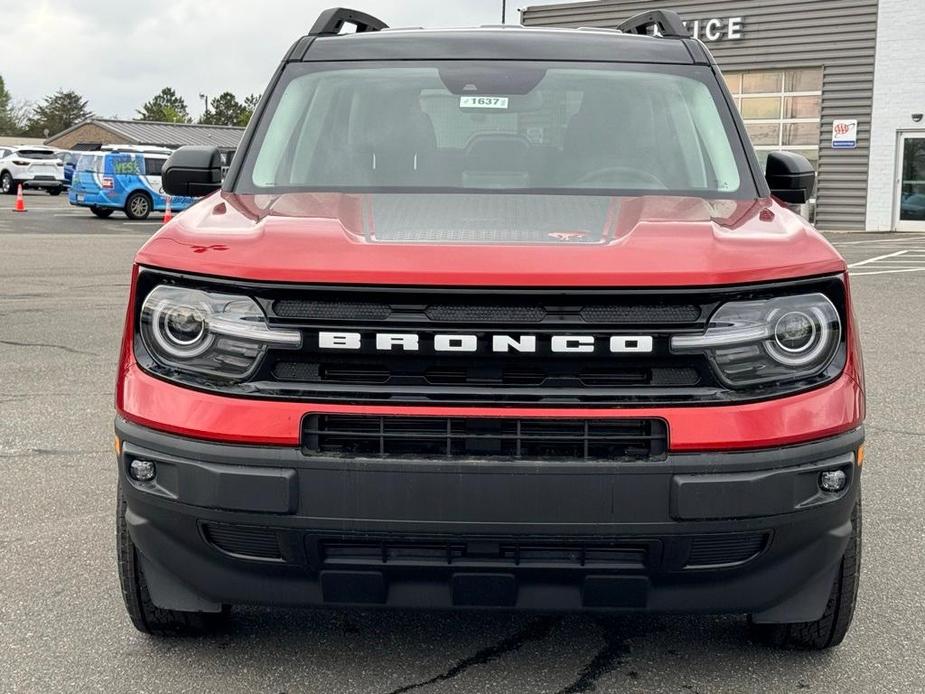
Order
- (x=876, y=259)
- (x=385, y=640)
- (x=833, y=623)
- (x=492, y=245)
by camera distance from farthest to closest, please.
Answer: (x=876, y=259), (x=385, y=640), (x=833, y=623), (x=492, y=245)

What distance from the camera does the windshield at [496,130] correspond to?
152 inches

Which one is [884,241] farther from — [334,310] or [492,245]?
[334,310]

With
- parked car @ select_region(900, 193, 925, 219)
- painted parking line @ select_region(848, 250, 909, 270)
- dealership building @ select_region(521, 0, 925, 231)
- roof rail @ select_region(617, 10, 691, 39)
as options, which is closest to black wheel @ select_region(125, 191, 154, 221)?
dealership building @ select_region(521, 0, 925, 231)

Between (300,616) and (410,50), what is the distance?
198 cm

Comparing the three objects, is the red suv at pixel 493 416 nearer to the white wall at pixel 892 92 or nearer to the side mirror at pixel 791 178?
the side mirror at pixel 791 178

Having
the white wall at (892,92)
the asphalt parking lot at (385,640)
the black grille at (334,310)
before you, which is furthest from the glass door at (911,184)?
the black grille at (334,310)

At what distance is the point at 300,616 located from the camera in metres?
3.60

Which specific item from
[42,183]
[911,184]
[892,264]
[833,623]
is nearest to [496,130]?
[833,623]

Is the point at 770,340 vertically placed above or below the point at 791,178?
below

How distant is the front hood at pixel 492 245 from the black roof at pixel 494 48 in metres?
1.11

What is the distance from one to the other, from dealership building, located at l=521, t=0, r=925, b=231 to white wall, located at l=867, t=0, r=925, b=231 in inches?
0.9

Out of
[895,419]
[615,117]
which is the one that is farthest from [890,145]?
[615,117]

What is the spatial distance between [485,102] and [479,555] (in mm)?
1877

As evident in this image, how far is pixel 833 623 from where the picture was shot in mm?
3236
